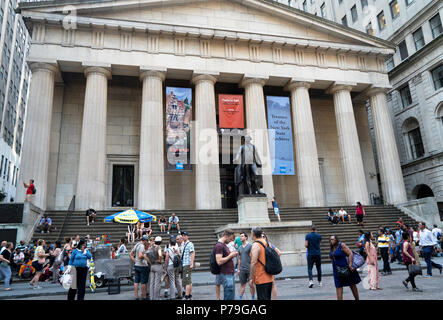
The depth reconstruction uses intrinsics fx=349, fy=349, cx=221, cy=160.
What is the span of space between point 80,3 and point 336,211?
21902 mm

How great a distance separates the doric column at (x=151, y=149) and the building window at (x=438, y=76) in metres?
22.6

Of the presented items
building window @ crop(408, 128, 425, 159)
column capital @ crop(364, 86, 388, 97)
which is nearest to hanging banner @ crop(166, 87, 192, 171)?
column capital @ crop(364, 86, 388, 97)

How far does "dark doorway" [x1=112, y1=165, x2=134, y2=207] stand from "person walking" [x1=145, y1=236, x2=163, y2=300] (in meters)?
18.2

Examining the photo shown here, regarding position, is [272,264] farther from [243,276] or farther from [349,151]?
[349,151]

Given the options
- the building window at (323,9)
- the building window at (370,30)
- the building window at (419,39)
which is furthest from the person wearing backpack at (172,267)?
the building window at (323,9)

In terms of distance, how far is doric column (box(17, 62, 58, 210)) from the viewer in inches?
827

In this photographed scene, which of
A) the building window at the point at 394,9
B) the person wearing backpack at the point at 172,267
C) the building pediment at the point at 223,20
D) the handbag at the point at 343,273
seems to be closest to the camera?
the handbag at the point at 343,273

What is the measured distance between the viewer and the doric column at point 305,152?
81.5 ft

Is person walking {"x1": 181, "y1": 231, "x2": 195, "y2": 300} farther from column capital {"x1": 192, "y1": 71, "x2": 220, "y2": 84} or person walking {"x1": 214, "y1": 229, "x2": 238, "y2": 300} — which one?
column capital {"x1": 192, "y1": 71, "x2": 220, "y2": 84}

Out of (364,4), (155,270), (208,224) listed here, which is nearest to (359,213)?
(208,224)

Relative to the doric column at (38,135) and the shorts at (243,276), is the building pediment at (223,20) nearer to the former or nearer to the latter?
the doric column at (38,135)

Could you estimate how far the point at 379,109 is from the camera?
28078mm
